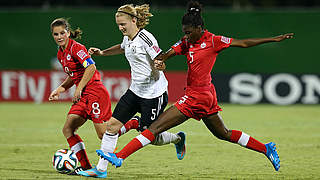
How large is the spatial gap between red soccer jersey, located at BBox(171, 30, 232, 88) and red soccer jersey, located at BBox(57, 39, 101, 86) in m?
1.18

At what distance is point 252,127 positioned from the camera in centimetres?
1250

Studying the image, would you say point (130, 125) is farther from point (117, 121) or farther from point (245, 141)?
point (245, 141)

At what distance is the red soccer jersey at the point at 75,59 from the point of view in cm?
707

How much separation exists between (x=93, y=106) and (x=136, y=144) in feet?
3.13

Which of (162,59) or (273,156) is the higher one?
(162,59)

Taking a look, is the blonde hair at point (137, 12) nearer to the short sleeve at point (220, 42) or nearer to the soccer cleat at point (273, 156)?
the short sleeve at point (220, 42)

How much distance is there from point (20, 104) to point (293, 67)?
9.24m

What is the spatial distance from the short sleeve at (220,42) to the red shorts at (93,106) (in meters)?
1.64

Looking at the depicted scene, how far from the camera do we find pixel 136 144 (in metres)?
6.54

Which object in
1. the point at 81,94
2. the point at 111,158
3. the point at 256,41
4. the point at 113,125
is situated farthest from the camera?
the point at 81,94

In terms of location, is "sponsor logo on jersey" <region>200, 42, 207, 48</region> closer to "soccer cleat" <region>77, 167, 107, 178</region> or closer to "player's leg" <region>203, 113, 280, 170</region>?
"player's leg" <region>203, 113, 280, 170</region>

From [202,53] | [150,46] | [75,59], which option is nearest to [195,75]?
[202,53]

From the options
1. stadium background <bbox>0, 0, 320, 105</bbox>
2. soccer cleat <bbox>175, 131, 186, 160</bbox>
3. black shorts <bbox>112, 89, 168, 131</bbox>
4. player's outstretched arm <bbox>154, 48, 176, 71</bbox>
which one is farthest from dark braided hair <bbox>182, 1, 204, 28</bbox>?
stadium background <bbox>0, 0, 320, 105</bbox>

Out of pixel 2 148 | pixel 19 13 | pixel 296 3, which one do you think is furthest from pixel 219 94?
pixel 2 148
